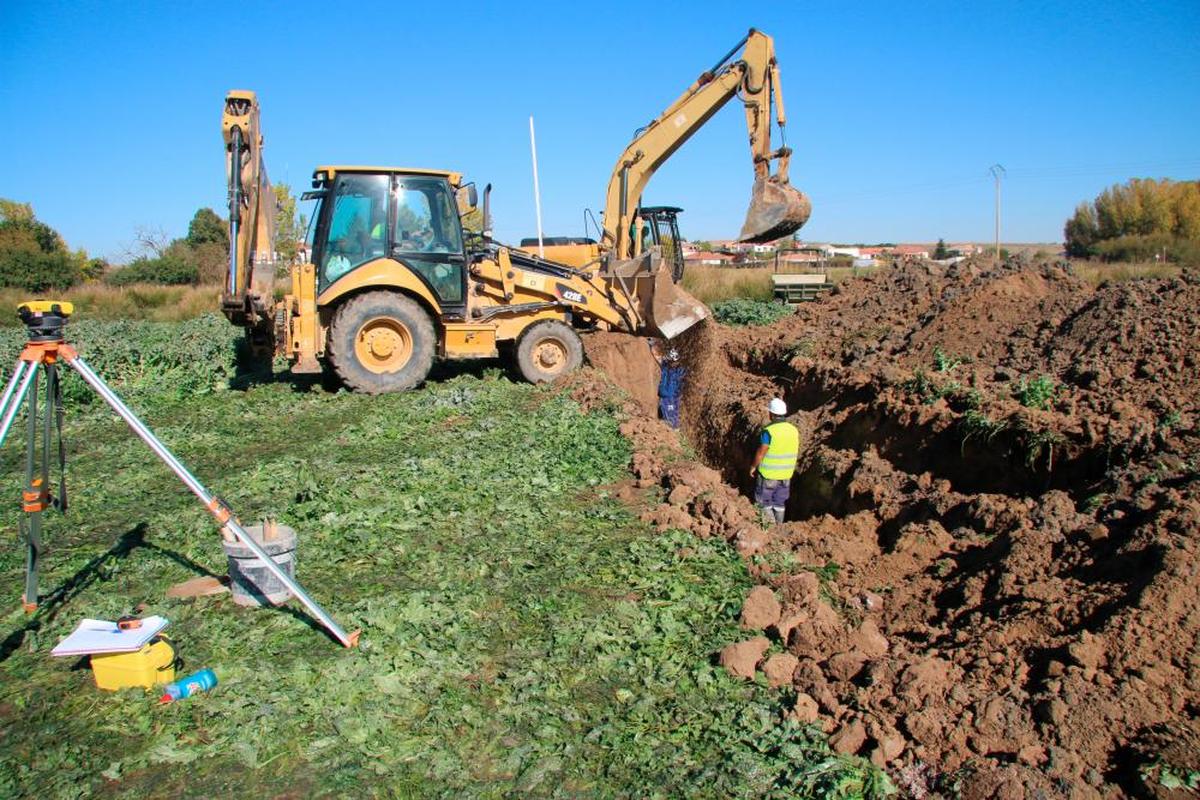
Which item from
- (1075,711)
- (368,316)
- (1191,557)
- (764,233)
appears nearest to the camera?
(1075,711)

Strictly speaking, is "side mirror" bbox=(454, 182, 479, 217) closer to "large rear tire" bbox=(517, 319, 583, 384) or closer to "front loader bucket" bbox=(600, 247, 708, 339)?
"large rear tire" bbox=(517, 319, 583, 384)

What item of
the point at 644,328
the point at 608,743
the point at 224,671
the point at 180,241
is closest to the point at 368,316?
the point at 644,328

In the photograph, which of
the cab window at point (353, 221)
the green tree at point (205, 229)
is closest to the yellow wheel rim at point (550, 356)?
the cab window at point (353, 221)

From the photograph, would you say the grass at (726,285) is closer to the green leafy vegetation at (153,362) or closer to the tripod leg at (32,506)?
the green leafy vegetation at (153,362)

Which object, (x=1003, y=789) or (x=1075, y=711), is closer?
(x=1003, y=789)

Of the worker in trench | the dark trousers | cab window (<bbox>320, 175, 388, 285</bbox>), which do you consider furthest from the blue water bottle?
cab window (<bbox>320, 175, 388, 285</bbox>)

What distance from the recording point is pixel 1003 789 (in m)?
3.67

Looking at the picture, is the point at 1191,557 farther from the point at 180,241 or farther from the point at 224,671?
the point at 180,241

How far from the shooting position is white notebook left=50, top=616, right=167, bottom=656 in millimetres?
4293

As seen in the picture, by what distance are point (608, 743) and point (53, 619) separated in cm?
344

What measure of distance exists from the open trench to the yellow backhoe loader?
13.4ft

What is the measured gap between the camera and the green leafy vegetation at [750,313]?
2294 centimetres

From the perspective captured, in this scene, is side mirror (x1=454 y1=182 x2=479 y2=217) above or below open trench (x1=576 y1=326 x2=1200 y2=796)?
above

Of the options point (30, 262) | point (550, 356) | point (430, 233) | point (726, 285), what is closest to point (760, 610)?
point (550, 356)
